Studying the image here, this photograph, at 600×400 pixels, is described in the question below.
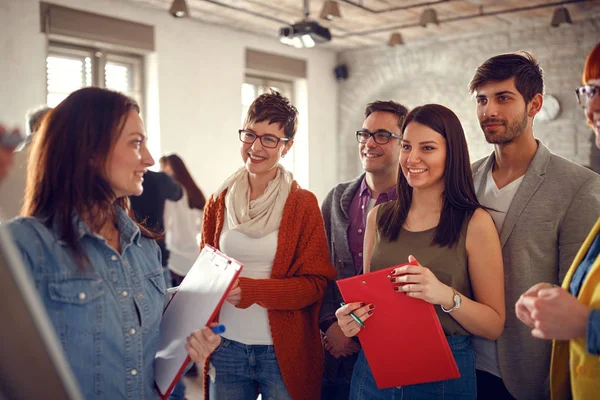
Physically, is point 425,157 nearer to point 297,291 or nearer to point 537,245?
point 537,245

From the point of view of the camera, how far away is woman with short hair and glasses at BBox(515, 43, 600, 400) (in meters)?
1.10

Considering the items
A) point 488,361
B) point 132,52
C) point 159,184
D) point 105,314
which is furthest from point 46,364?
point 132,52

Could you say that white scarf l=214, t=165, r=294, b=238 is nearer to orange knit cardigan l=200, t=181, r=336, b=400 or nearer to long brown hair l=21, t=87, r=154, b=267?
orange knit cardigan l=200, t=181, r=336, b=400

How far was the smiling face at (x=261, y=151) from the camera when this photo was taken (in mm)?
1981

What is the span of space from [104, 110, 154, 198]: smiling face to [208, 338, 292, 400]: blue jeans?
78 cm

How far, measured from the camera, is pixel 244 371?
1845mm

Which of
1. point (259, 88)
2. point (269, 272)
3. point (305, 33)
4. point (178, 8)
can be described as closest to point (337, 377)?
point (269, 272)

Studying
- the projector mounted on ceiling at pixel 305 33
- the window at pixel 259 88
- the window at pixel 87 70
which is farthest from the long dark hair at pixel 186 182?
the window at pixel 259 88

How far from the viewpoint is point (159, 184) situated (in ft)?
11.2

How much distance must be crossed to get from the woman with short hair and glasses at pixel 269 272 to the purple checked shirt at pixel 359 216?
19 centimetres

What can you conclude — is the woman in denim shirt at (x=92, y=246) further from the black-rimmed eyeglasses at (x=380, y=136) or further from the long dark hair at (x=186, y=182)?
the long dark hair at (x=186, y=182)

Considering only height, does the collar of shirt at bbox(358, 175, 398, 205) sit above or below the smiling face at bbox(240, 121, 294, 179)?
below

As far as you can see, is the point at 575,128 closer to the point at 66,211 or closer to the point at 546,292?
the point at 546,292

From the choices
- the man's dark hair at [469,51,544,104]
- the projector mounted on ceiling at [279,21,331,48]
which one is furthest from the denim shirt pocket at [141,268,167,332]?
the projector mounted on ceiling at [279,21,331,48]
